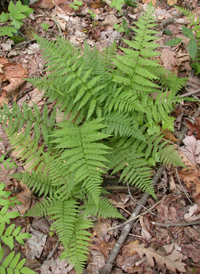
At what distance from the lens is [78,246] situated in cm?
263

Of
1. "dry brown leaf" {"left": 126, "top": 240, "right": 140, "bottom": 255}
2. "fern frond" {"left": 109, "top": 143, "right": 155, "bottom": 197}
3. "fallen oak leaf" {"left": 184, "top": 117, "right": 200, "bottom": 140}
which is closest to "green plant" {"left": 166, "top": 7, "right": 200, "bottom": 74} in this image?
"fallen oak leaf" {"left": 184, "top": 117, "right": 200, "bottom": 140}

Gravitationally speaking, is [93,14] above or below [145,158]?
above

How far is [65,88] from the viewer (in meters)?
3.12

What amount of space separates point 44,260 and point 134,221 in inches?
54.0

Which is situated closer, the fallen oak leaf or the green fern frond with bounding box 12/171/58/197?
the green fern frond with bounding box 12/171/58/197

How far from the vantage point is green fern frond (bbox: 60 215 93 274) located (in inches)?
98.2

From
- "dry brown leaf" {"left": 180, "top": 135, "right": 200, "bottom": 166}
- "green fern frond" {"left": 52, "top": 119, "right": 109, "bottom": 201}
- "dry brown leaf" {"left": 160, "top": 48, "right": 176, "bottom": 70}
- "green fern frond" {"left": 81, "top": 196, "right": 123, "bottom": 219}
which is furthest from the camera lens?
"dry brown leaf" {"left": 160, "top": 48, "right": 176, "bottom": 70}

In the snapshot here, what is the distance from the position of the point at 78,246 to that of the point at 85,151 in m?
1.26

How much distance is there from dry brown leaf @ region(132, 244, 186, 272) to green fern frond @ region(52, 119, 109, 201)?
1.02m

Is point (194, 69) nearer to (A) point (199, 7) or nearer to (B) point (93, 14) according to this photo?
(A) point (199, 7)

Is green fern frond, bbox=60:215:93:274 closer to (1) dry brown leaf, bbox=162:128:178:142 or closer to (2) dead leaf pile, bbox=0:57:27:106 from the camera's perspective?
(1) dry brown leaf, bbox=162:128:178:142

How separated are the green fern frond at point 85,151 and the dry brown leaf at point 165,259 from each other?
1.02m

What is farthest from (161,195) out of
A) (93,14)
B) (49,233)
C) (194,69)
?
(93,14)

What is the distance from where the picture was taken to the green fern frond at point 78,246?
249cm
